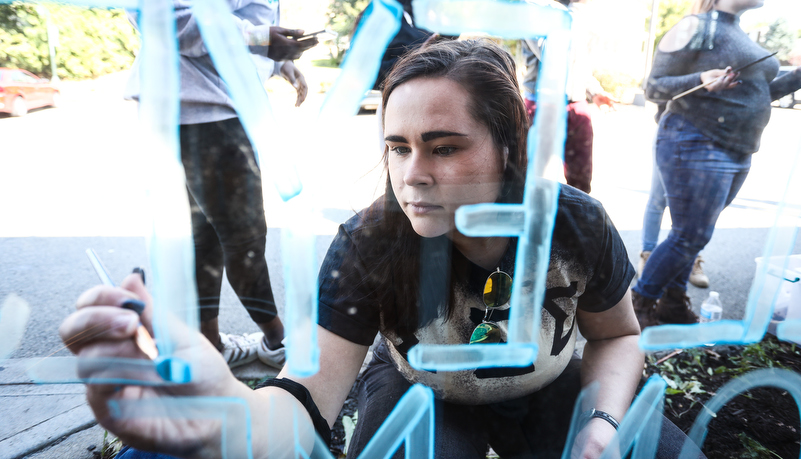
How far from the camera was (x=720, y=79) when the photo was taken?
1403mm

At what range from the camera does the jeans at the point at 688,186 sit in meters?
1.67

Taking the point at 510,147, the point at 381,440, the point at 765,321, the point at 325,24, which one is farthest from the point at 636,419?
the point at 325,24

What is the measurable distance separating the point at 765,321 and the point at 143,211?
1.57 metres

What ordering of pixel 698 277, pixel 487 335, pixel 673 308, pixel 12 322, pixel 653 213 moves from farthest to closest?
pixel 698 277, pixel 653 213, pixel 673 308, pixel 487 335, pixel 12 322

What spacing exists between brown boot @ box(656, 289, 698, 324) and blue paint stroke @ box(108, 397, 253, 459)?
193cm

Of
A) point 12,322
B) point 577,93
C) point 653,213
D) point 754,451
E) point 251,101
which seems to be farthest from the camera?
point 653,213

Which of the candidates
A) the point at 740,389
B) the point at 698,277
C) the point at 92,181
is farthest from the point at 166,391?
the point at 698,277

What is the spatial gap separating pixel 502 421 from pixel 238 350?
1030mm

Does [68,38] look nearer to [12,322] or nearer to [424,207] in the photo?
[12,322]

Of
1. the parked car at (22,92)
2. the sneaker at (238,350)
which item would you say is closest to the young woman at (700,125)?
the parked car at (22,92)

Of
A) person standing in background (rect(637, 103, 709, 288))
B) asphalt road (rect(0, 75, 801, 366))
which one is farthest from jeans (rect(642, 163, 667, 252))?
asphalt road (rect(0, 75, 801, 366))

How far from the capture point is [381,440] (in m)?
1.16

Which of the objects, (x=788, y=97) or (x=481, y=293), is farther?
(x=788, y=97)

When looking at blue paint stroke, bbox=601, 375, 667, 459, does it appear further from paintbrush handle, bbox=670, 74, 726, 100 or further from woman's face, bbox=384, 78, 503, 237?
paintbrush handle, bbox=670, 74, 726, 100
